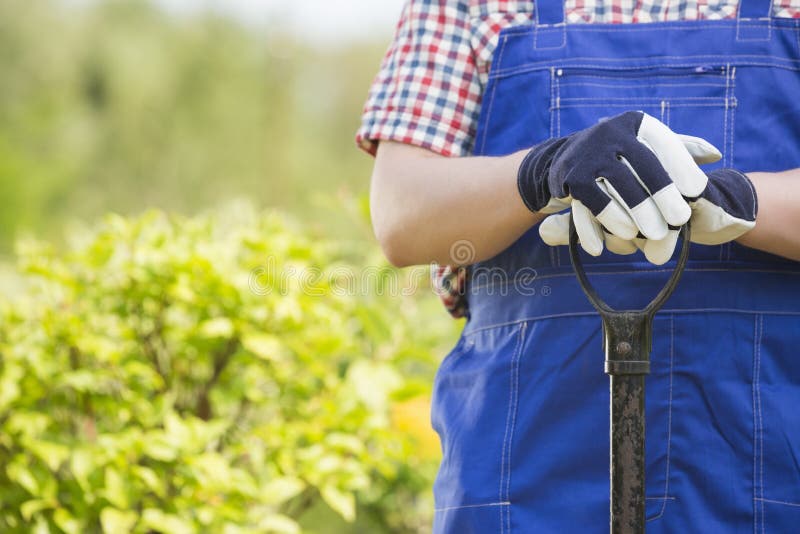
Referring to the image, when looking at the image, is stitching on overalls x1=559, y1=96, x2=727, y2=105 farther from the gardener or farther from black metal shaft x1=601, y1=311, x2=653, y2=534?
black metal shaft x1=601, y1=311, x2=653, y2=534

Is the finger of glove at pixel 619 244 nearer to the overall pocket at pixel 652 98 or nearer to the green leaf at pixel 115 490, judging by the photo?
the overall pocket at pixel 652 98

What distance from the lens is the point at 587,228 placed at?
38.3 inches

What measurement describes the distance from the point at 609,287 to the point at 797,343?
231mm

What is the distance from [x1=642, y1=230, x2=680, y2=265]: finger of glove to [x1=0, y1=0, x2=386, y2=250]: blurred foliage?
10.8 meters

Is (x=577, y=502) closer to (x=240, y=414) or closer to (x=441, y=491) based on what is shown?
(x=441, y=491)

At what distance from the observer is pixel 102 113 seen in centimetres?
1232

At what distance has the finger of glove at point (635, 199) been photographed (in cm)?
92

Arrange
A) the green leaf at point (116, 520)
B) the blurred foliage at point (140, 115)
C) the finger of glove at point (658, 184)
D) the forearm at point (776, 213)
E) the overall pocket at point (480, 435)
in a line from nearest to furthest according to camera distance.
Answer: the finger of glove at point (658, 184) → the forearm at point (776, 213) → the overall pocket at point (480, 435) → the green leaf at point (116, 520) → the blurred foliage at point (140, 115)

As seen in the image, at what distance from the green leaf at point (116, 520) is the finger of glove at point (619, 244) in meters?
1.26

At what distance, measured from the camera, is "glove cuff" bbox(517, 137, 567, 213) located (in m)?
1.02

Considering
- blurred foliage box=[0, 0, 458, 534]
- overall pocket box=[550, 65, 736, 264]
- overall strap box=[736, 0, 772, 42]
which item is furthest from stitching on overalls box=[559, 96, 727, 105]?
blurred foliage box=[0, 0, 458, 534]

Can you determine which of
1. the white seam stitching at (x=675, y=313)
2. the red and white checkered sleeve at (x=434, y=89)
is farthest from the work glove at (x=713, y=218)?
the red and white checkered sleeve at (x=434, y=89)

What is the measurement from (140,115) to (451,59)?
1197 cm

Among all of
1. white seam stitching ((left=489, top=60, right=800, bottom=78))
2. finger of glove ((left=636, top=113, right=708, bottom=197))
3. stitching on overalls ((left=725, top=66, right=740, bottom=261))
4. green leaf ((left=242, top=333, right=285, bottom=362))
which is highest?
white seam stitching ((left=489, top=60, right=800, bottom=78))
